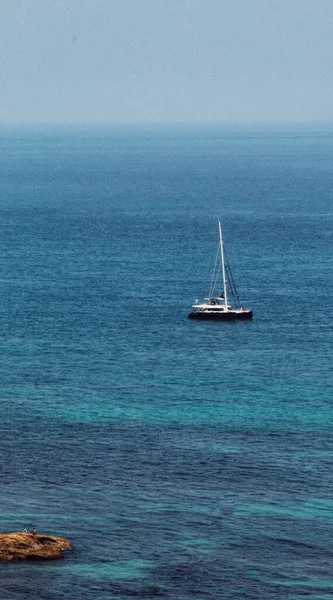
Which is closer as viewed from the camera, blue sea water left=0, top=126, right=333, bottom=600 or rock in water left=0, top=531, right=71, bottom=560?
blue sea water left=0, top=126, right=333, bottom=600

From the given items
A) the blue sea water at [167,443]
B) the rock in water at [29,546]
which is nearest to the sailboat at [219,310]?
the blue sea water at [167,443]

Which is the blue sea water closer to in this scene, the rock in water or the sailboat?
the rock in water

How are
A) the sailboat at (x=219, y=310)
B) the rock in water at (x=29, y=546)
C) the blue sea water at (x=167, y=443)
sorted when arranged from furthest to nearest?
the sailboat at (x=219, y=310)
the rock in water at (x=29, y=546)
the blue sea water at (x=167, y=443)

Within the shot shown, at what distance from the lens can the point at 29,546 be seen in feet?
288

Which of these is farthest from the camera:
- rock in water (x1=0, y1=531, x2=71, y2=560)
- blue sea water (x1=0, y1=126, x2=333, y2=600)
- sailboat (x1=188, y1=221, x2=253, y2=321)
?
sailboat (x1=188, y1=221, x2=253, y2=321)

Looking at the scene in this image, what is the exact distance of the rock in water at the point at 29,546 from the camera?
87.3 m

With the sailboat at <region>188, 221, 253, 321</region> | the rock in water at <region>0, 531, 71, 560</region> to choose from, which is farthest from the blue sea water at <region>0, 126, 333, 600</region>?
the sailboat at <region>188, 221, 253, 321</region>

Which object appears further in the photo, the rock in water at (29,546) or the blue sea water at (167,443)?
the rock in water at (29,546)

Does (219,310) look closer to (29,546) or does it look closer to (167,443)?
(167,443)

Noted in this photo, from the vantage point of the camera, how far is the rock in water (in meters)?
87.3

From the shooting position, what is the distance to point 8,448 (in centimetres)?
11119

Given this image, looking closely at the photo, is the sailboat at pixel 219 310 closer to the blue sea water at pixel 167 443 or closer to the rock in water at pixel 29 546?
the blue sea water at pixel 167 443

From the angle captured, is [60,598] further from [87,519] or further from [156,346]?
[156,346]

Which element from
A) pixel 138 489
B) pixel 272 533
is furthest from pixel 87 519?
pixel 272 533
